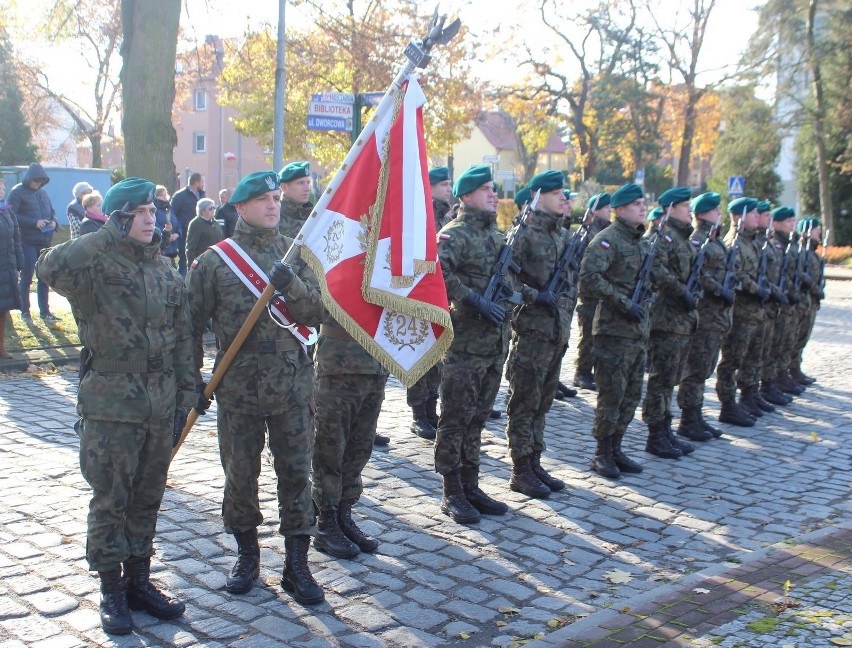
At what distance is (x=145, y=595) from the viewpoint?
4590mm

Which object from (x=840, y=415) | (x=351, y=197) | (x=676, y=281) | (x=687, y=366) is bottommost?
(x=840, y=415)

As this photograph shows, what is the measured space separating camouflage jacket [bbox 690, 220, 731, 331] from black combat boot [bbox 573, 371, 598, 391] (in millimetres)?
2378

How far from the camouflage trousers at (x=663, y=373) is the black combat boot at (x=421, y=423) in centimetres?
193

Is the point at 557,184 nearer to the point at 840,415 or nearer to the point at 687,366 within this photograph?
the point at 687,366

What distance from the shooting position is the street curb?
461 cm

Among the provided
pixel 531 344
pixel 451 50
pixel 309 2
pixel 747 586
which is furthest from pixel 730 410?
pixel 451 50

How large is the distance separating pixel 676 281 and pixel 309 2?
9044 millimetres

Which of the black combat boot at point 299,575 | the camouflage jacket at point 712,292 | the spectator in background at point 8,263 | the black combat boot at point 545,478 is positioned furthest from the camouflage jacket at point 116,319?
the spectator in background at point 8,263

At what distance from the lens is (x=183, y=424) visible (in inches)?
189

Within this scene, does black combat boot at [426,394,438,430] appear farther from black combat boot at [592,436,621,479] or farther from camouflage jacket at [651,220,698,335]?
camouflage jacket at [651,220,698,335]

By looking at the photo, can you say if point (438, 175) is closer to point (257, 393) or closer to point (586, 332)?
point (586, 332)

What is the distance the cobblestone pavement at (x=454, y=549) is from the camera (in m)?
4.61

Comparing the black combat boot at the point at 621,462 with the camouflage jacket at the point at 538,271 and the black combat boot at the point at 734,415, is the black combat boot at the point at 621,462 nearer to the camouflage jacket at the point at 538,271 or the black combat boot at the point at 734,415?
the camouflage jacket at the point at 538,271

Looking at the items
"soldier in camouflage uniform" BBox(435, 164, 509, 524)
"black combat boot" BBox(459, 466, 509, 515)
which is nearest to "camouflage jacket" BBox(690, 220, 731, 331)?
"soldier in camouflage uniform" BBox(435, 164, 509, 524)
